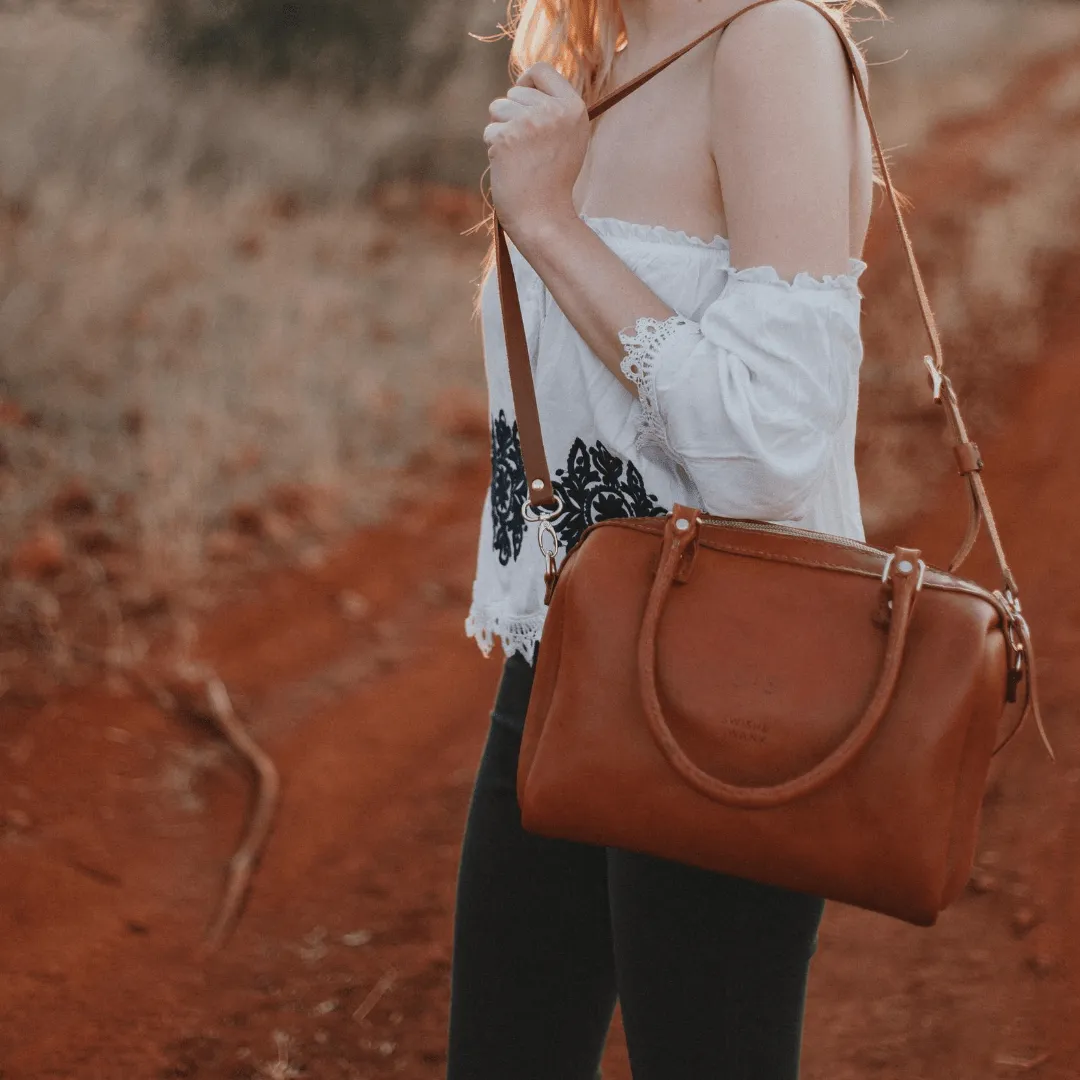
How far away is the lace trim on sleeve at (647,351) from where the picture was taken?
109 centimetres

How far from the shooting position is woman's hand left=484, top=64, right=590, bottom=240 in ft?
3.90

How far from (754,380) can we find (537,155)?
33 cm

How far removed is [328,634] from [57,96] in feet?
14.2

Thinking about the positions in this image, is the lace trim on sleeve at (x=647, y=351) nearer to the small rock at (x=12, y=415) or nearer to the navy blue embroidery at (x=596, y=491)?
the navy blue embroidery at (x=596, y=491)

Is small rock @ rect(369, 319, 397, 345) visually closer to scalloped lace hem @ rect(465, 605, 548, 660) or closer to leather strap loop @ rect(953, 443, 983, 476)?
scalloped lace hem @ rect(465, 605, 548, 660)

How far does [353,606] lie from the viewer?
4.08m

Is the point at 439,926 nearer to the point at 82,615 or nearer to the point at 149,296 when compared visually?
the point at 82,615

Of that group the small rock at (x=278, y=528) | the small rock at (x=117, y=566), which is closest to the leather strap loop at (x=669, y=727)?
the small rock at (x=117, y=566)

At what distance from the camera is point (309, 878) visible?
2.89 metres

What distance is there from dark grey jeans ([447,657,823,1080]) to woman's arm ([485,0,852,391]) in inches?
18.4

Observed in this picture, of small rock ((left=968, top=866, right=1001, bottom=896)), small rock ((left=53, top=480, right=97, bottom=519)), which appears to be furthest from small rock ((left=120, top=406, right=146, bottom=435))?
small rock ((left=968, top=866, right=1001, bottom=896))

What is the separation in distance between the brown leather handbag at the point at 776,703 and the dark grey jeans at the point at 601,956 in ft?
0.42

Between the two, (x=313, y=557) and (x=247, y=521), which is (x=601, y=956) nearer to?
(x=313, y=557)

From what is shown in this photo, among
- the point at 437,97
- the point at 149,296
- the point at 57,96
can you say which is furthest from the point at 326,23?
the point at 149,296
